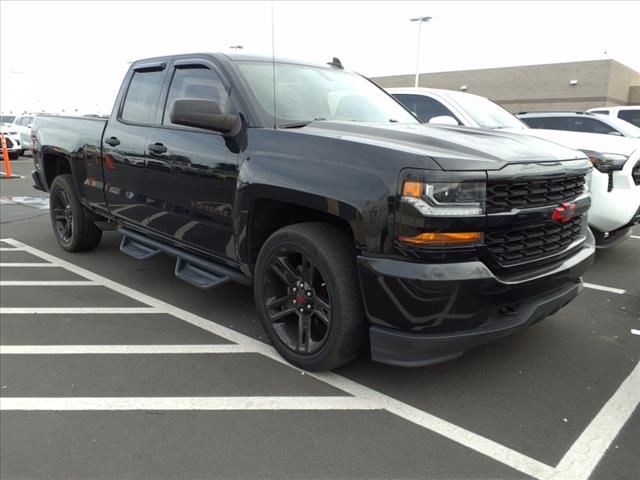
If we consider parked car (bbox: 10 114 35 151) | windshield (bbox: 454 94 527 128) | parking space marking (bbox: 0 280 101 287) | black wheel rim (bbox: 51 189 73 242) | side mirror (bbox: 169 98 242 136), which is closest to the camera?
side mirror (bbox: 169 98 242 136)

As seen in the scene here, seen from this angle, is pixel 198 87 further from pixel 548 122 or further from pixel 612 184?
pixel 548 122

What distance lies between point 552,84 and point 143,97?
121 feet

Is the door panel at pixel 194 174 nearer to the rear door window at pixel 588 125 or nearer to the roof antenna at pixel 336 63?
the roof antenna at pixel 336 63

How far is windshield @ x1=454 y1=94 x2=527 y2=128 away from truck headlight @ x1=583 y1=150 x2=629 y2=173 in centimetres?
161

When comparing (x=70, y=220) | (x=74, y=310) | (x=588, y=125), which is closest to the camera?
(x=74, y=310)

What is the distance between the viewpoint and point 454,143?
2783mm

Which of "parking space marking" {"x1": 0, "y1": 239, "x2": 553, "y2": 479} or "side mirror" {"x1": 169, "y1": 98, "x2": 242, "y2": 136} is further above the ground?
"side mirror" {"x1": 169, "y1": 98, "x2": 242, "y2": 136}

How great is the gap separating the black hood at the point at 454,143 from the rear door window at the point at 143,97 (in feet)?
5.71

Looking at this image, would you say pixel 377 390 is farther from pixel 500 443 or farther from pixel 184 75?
pixel 184 75

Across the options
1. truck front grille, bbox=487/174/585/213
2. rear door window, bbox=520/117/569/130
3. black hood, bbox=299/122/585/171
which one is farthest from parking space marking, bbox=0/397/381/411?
rear door window, bbox=520/117/569/130

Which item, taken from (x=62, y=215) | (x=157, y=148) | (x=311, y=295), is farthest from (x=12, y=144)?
(x=311, y=295)

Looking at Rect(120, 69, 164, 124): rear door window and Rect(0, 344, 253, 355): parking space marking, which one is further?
Rect(120, 69, 164, 124): rear door window

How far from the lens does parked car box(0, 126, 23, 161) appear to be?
64.5ft

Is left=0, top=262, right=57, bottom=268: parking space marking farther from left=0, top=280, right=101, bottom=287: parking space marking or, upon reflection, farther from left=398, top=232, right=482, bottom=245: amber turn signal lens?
left=398, top=232, right=482, bottom=245: amber turn signal lens
